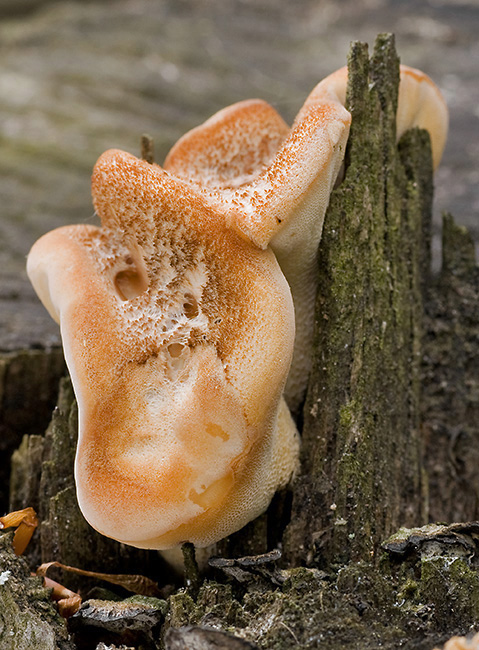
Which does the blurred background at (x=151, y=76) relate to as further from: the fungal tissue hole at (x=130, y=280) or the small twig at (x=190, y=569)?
the small twig at (x=190, y=569)

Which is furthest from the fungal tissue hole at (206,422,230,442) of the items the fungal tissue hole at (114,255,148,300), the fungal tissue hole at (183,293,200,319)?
the fungal tissue hole at (114,255,148,300)

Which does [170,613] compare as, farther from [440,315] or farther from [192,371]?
[440,315]

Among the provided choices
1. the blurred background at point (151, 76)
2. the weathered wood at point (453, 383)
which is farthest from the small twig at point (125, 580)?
the blurred background at point (151, 76)

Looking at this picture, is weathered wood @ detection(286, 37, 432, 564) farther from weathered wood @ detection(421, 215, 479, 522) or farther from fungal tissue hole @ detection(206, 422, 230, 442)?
fungal tissue hole @ detection(206, 422, 230, 442)

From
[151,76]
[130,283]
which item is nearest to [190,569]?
[130,283]

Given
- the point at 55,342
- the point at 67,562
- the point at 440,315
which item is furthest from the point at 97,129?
the point at 67,562
